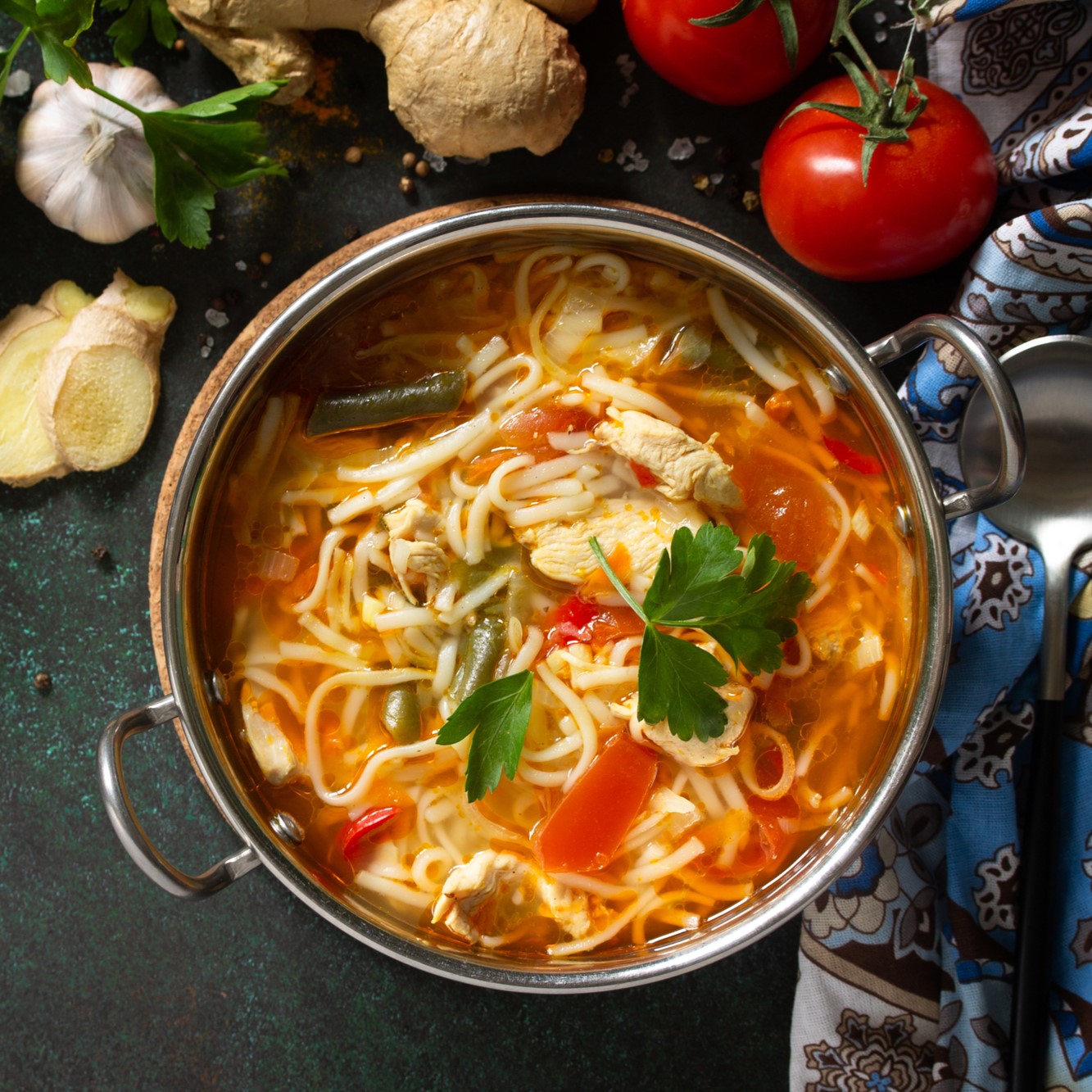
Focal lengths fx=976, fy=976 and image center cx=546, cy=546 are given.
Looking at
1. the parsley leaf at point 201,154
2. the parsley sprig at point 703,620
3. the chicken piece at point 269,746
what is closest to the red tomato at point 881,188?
the parsley sprig at point 703,620

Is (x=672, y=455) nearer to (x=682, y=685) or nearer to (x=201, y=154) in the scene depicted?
(x=682, y=685)

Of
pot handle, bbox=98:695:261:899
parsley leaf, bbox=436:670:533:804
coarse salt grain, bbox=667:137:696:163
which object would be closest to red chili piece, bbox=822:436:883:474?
coarse salt grain, bbox=667:137:696:163

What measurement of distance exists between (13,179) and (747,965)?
Answer: 3206 millimetres

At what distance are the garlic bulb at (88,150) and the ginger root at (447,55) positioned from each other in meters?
0.29

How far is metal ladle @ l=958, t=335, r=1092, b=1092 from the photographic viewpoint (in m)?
2.64

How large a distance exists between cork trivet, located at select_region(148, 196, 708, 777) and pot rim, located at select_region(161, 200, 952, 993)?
1.11 ft

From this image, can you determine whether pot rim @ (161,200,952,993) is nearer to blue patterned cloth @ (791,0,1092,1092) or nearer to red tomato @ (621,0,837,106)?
blue patterned cloth @ (791,0,1092,1092)

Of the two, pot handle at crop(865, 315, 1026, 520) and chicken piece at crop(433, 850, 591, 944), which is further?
chicken piece at crop(433, 850, 591, 944)

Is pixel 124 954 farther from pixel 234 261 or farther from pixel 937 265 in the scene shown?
pixel 937 265

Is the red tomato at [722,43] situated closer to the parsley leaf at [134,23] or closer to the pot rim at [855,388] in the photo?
the pot rim at [855,388]

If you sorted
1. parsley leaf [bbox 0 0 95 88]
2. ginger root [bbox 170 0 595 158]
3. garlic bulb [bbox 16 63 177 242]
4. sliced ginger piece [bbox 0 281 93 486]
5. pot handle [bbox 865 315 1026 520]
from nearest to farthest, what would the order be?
pot handle [bbox 865 315 1026 520]
parsley leaf [bbox 0 0 95 88]
ginger root [bbox 170 0 595 158]
garlic bulb [bbox 16 63 177 242]
sliced ginger piece [bbox 0 281 93 486]

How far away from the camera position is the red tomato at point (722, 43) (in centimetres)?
253

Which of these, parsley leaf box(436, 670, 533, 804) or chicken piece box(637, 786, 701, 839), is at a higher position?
parsley leaf box(436, 670, 533, 804)

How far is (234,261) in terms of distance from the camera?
A: 2902 mm
